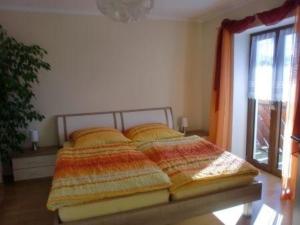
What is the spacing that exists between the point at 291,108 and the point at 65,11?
10.6ft

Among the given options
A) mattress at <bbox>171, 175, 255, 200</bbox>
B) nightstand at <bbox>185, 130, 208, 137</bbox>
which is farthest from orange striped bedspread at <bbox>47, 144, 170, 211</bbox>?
nightstand at <bbox>185, 130, 208, 137</bbox>

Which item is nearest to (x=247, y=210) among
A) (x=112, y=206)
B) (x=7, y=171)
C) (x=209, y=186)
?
(x=209, y=186)

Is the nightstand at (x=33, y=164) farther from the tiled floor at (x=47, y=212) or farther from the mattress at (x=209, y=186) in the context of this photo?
the mattress at (x=209, y=186)

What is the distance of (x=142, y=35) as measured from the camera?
161 inches

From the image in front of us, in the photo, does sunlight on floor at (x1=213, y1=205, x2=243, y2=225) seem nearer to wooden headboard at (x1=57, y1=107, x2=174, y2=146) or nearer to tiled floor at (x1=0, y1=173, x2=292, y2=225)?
tiled floor at (x1=0, y1=173, x2=292, y2=225)

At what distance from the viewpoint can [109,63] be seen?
398 centimetres

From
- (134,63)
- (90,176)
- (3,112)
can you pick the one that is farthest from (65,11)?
(90,176)

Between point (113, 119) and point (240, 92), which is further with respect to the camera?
point (113, 119)

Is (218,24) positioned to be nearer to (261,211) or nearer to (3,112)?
(261,211)

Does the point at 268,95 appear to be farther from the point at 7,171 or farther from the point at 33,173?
the point at 7,171

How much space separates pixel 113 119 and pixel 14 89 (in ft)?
4.80

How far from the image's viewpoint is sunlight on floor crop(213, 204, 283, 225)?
244cm

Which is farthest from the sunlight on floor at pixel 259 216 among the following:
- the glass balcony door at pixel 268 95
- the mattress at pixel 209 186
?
the glass balcony door at pixel 268 95

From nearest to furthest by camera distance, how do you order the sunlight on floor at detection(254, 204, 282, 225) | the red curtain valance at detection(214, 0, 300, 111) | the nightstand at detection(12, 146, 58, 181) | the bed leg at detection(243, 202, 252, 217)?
1. the sunlight on floor at detection(254, 204, 282, 225)
2. the bed leg at detection(243, 202, 252, 217)
3. the red curtain valance at detection(214, 0, 300, 111)
4. the nightstand at detection(12, 146, 58, 181)
